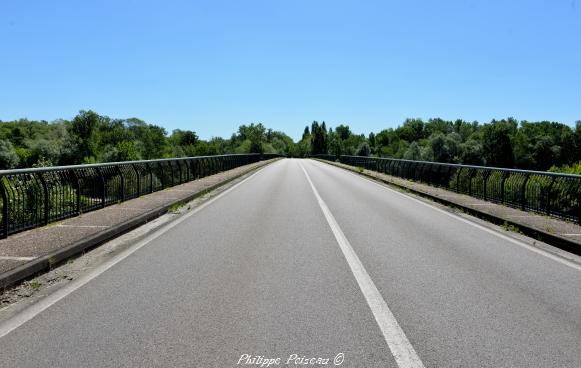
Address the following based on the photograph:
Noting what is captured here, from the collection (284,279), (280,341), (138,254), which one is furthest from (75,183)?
(280,341)

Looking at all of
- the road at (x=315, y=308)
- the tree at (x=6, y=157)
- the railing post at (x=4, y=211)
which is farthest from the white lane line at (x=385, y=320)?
the tree at (x=6, y=157)

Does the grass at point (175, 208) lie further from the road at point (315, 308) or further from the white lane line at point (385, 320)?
the white lane line at point (385, 320)

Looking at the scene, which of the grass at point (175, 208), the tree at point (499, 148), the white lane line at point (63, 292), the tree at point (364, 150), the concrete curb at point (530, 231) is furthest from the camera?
the tree at point (364, 150)

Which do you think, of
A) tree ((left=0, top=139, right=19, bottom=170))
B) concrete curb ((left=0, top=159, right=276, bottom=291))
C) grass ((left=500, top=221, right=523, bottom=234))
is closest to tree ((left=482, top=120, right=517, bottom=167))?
tree ((left=0, top=139, right=19, bottom=170))

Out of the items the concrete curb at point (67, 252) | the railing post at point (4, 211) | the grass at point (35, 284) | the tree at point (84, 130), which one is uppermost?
the tree at point (84, 130)

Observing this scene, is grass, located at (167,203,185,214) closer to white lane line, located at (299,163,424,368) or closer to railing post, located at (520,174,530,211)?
white lane line, located at (299,163,424,368)

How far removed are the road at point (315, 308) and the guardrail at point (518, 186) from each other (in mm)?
3418

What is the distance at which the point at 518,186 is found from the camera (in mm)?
14234

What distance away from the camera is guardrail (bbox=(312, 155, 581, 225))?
38.2ft

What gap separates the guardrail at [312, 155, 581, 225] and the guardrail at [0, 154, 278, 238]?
1142cm

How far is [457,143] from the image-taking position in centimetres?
11212

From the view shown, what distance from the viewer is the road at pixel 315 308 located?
3875mm

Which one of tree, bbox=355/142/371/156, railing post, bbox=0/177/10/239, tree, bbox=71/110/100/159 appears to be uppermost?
tree, bbox=71/110/100/159

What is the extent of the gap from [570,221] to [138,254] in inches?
384
